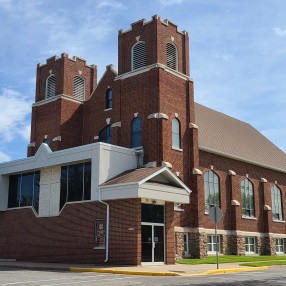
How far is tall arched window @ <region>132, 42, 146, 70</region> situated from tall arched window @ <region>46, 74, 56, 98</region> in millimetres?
8786

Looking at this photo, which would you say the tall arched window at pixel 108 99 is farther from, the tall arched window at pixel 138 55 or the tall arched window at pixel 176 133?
the tall arched window at pixel 176 133

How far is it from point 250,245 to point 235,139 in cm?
936

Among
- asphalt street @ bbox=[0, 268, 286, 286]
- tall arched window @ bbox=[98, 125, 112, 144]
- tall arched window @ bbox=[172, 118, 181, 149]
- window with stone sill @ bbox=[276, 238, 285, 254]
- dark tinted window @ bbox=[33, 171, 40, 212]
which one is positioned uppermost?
tall arched window @ bbox=[98, 125, 112, 144]

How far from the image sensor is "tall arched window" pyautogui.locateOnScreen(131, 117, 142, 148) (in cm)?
2781

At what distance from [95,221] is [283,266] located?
34.0 ft

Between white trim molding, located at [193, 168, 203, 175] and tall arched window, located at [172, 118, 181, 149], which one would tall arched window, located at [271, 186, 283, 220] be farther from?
tall arched window, located at [172, 118, 181, 149]

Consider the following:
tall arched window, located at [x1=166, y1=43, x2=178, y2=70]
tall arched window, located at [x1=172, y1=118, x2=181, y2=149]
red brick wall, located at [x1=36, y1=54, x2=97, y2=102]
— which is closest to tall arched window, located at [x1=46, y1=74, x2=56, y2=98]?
red brick wall, located at [x1=36, y1=54, x2=97, y2=102]

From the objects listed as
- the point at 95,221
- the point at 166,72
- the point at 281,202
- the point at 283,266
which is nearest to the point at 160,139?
the point at 166,72

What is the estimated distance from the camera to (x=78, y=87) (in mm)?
35844

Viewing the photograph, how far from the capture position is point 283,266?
22.8 meters

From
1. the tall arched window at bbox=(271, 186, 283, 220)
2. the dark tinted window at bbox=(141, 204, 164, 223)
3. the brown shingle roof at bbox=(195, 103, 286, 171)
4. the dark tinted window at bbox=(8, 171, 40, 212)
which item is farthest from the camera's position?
the tall arched window at bbox=(271, 186, 283, 220)

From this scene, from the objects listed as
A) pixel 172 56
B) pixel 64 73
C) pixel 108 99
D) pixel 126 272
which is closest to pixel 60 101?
pixel 64 73

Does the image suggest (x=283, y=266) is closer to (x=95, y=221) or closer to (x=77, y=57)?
(x=95, y=221)

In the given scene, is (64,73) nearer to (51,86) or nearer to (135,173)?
(51,86)
